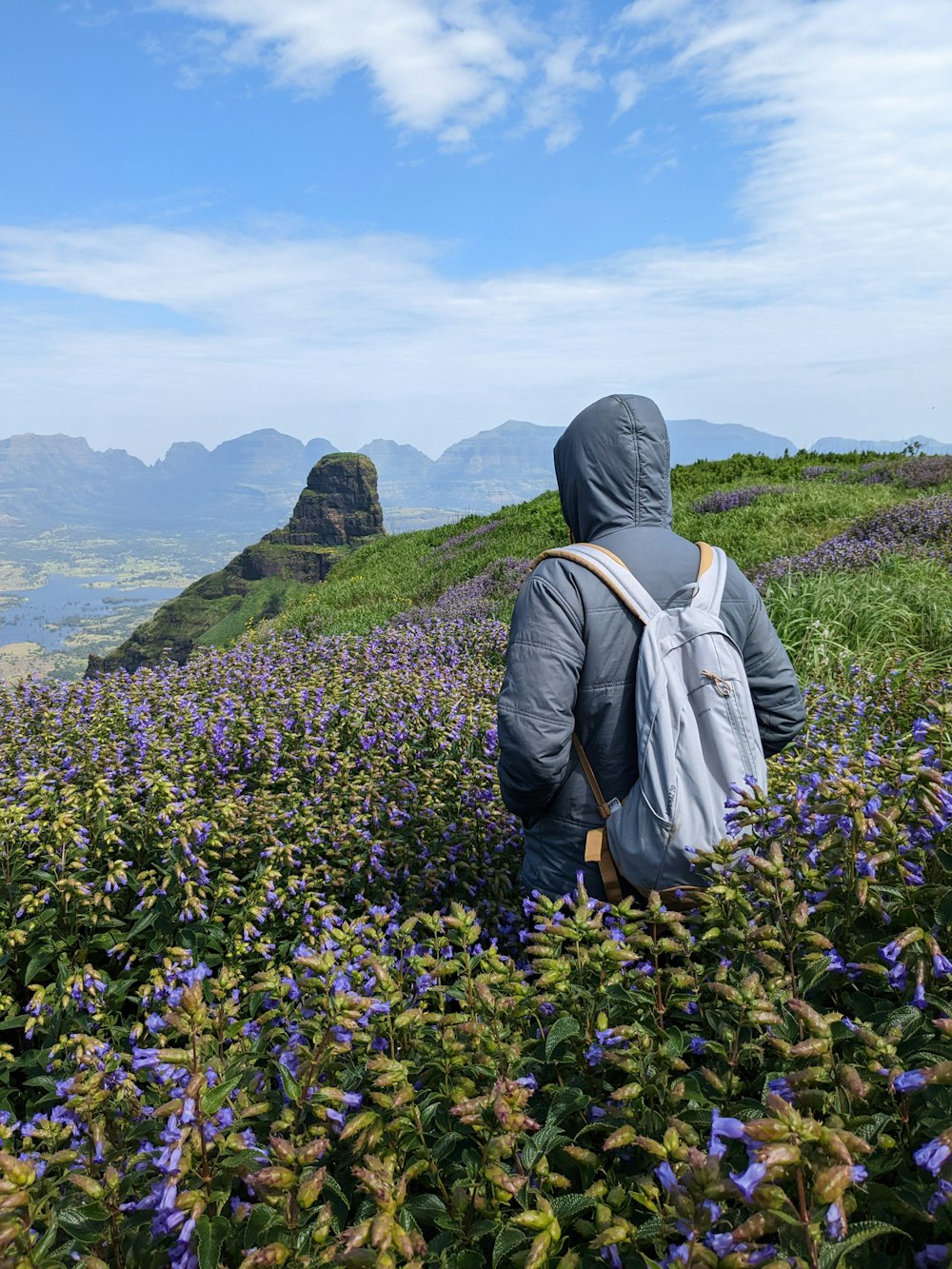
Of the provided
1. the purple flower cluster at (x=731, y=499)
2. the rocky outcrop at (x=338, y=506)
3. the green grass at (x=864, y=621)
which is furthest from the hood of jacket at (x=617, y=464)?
the rocky outcrop at (x=338, y=506)

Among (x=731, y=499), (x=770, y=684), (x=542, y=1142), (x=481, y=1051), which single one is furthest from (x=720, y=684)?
(x=731, y=499)

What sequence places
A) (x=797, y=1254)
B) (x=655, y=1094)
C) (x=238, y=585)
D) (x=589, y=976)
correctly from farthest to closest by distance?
(x=238, y=585) < (x=589, y=976) < (x=655, y=1094) < (x=797, y=1254)

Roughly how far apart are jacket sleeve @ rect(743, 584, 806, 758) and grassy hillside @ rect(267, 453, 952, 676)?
13.5 feet

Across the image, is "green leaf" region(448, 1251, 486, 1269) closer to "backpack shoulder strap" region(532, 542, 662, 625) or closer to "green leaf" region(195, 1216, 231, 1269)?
"green leaf" region(195, 1216, 231, 1269)

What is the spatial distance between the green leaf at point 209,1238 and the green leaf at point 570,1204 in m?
0.60

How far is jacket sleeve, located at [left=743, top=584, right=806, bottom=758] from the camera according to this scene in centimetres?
296

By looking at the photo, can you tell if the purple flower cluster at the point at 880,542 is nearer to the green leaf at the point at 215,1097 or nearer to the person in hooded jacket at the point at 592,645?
the person in hooded jacket at the point at 592,645

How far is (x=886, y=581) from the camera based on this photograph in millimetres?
8984

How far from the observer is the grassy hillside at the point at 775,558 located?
25.0 feet

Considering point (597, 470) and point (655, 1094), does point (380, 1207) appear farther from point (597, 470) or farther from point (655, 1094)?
point (597, 470)

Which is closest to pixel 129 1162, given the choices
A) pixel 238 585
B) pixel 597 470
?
pixel 597 470

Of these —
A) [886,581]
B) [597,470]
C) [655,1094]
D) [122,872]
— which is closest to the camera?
[655,1094]

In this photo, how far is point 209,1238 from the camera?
4.40 ft

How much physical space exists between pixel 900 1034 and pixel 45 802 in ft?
13.0
